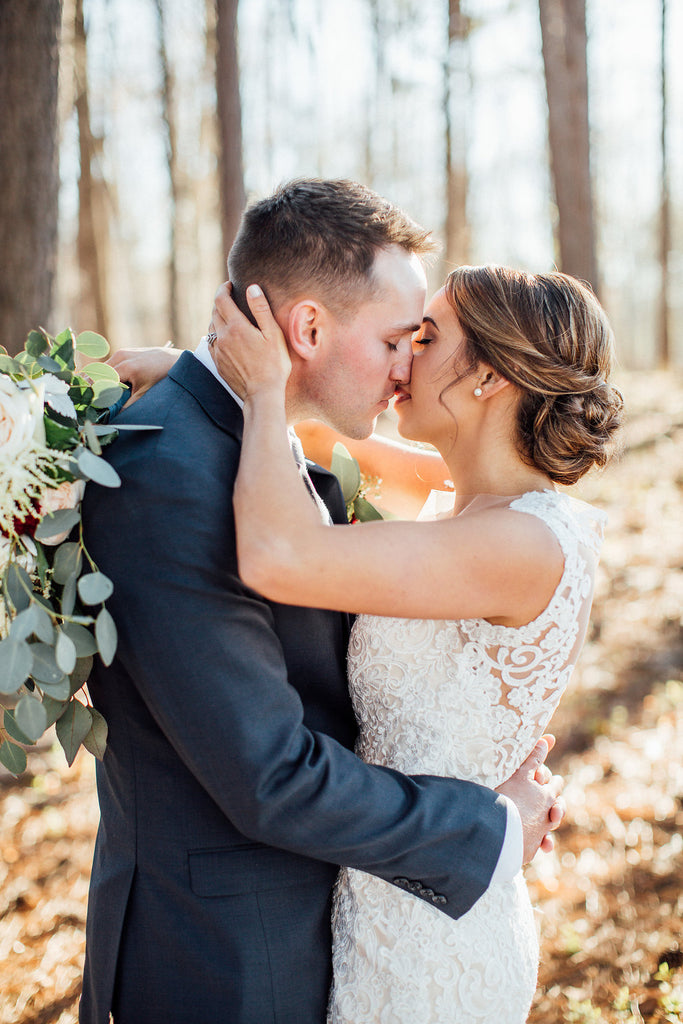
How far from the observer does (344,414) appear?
2.35m

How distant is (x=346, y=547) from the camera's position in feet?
5.95

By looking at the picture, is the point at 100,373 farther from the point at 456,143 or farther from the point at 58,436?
the point at 456,143

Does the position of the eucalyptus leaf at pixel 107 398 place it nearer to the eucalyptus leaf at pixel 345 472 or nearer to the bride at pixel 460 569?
the bride at pixel 460 569

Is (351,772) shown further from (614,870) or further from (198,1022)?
(614,870)

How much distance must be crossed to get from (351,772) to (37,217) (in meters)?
3.80

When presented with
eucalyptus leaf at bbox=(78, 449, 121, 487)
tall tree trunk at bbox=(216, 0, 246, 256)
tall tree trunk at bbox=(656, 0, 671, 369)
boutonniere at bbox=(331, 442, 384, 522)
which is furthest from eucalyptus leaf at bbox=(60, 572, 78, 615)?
tall tree trunk at bbox=(656, 0, 671, 369)

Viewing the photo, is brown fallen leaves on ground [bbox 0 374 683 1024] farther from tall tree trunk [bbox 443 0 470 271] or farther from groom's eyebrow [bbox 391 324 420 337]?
tall tree trunk [bbox 443 0 470 271]

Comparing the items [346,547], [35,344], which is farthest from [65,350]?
[346,547]

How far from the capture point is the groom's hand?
2.13m

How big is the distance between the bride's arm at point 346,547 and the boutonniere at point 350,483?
1.95ft

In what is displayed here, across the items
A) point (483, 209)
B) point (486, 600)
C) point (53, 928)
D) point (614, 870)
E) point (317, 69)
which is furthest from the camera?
point (483, 209)

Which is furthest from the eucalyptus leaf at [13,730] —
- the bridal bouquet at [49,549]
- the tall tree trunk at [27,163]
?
the tall tree trunk at [27,163]

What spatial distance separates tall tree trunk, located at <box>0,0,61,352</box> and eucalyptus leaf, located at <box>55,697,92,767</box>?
3118 millimetres

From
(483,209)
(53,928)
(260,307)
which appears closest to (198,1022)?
(260,307)
